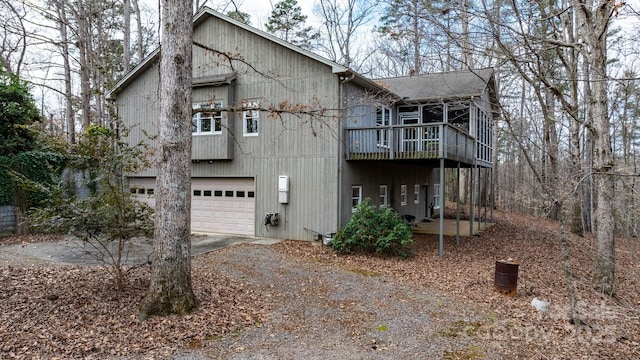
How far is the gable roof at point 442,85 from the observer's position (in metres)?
14.1

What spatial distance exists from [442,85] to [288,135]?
7.07 m

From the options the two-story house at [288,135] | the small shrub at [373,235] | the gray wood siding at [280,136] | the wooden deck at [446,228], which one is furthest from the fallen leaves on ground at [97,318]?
the wooden deck at [446,228]

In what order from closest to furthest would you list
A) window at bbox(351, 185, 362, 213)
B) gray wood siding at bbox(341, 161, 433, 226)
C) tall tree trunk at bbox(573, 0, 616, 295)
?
tall tree trunk at bbox(573, 0, 616, 295)
gray wood siding at bbox(341, 161, 433, 226)
window at bbox(351, 185, 362, 213)

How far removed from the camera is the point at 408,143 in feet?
38.0

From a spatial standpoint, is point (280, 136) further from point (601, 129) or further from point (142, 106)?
point (601, 129)

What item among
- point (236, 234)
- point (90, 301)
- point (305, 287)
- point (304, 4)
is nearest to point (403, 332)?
point (305, 287)

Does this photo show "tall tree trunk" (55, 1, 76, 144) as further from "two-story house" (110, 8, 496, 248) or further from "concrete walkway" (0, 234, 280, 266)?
"concrete walkway" (0, 234, 280, 266)

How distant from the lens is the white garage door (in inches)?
511

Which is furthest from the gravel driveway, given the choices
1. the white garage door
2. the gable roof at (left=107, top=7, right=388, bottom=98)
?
the gable roof at (left=107, top=7, right=388, bottom=98)

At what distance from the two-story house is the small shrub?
1.04 meters

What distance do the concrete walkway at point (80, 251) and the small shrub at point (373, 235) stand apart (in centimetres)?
248

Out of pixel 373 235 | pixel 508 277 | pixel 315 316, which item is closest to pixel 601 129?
pixel 508 277

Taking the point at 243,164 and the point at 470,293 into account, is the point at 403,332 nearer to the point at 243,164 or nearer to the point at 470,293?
the point at 470,293

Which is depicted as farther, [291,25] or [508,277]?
[291,25]
